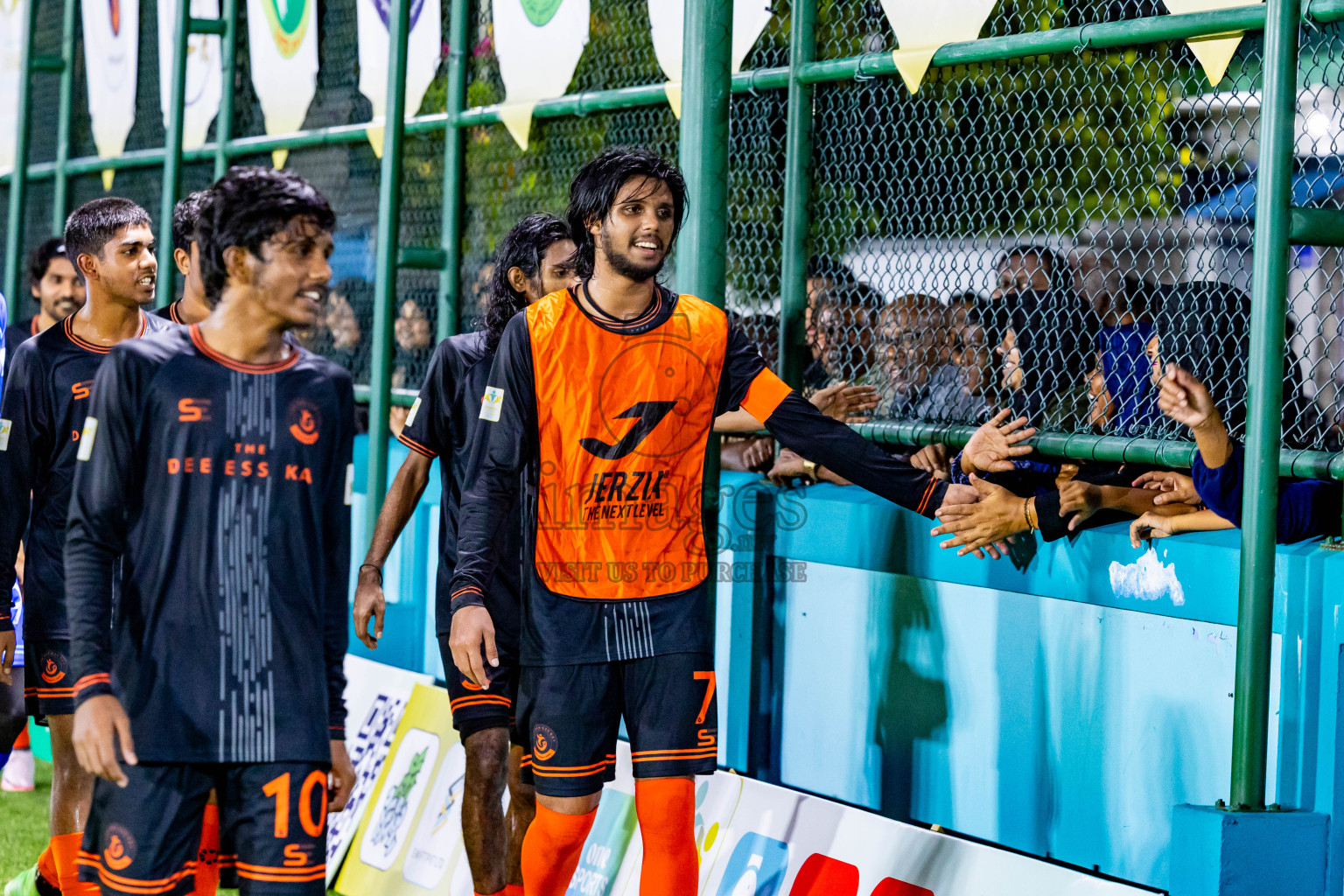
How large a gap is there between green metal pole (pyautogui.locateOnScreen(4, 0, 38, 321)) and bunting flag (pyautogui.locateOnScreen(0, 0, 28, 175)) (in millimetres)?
655

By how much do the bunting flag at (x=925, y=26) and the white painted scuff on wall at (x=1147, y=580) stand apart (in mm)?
1587

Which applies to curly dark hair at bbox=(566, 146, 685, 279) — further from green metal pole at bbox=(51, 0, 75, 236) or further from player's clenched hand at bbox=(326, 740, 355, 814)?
green metal pole at bbox=(51, 0, 75, 236)

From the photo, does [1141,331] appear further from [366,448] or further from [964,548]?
[366,448]

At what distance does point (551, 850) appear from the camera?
3854 millimetres

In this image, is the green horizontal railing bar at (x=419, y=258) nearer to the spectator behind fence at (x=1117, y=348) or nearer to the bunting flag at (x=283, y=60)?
the bunting flag at (x=283, y=60)

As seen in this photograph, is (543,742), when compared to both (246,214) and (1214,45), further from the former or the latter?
(1214,45)

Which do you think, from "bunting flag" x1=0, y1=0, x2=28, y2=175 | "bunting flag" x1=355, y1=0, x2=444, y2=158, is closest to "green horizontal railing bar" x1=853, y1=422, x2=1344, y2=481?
"bunting flag" x1=355, y1=0, x2=444, y2=158

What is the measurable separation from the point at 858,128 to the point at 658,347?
5.45 ft

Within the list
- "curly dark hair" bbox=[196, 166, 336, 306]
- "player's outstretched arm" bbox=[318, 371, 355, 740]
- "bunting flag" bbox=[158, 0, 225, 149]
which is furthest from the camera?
"bunting flag" bbox=[158, 0, 225, 149]

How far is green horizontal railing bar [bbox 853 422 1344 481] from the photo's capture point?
12.4ft

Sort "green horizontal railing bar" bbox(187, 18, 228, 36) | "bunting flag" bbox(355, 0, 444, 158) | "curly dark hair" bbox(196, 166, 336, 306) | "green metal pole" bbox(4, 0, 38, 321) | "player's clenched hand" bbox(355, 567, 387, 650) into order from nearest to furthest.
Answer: "curly dark hair" bbox(196, 166, 336, 306)
"player's clenched hand" bbox(355, 567, 387, 650)
"bunting flag" bbox(355, 0, 444, 158)
"green horizontal railing bar" bbox(187, 18, 228, 36)
"green metal pole" bbox(4, 0, 38, 321)

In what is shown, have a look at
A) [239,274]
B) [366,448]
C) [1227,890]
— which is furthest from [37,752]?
[1227,890]

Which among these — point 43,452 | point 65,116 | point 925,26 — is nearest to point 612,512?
point 43,452

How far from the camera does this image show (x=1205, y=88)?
5195 millimetres
